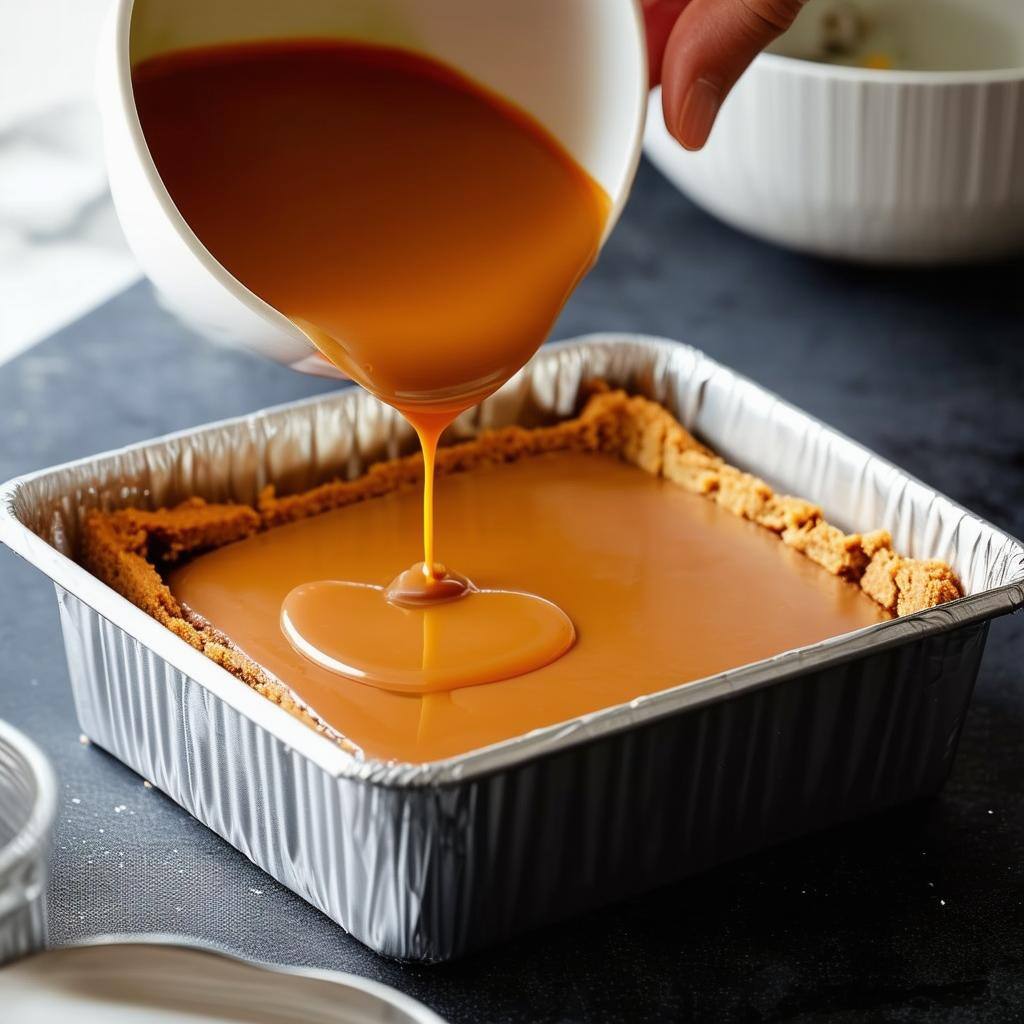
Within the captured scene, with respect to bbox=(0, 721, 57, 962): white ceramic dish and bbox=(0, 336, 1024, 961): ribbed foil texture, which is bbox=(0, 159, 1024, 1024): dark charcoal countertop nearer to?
bbox=(0, 336, 1024, 961): ribbed foil texture

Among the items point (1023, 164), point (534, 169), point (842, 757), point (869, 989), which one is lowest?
point (869, 989)

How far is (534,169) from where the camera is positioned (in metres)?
1.66

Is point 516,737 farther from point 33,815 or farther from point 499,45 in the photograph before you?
point 499,45

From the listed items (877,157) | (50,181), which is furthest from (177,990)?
(50,181)

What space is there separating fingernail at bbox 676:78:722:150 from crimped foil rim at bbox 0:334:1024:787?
51 centimetres

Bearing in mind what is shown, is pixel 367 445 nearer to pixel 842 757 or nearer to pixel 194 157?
pixel 194 157

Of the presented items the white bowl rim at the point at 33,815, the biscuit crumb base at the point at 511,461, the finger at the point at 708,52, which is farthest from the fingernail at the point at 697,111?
the white bowl rim at the point at 33,815

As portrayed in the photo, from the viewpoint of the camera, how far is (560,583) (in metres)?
1.83

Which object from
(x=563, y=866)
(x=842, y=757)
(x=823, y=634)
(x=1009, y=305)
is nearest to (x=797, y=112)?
(x=1009, y=305)

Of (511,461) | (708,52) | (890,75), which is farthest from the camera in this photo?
(890,75)

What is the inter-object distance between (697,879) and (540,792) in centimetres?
26

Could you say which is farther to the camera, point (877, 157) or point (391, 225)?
point (877, 157)

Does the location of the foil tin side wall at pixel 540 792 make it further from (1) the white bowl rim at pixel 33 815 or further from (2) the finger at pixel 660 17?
(2) the finger at pixel 660 17

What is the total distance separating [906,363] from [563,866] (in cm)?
140
